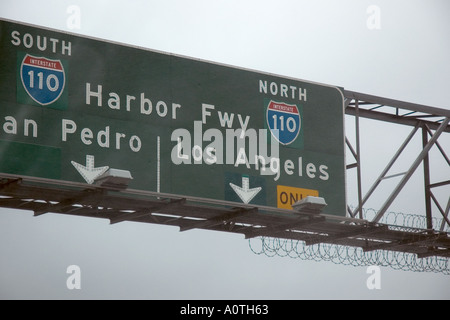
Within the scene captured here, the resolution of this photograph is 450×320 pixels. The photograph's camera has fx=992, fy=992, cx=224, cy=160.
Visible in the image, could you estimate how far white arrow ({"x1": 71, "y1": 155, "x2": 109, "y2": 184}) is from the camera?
752 inches

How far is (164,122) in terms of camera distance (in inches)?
805

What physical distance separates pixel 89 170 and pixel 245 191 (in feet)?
12.0

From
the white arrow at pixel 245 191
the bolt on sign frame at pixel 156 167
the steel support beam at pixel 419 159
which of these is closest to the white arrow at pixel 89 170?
the bolt on sign frame at pixel 156 167

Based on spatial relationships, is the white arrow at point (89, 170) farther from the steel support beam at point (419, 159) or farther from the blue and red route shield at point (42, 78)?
the steel support beam at point (419, 159)

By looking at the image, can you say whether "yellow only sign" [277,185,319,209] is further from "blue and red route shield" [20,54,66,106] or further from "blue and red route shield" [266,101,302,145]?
"blue and red route shield" [20,54,66,106]

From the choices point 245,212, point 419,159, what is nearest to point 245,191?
point 245,212

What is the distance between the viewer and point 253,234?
73.1ft

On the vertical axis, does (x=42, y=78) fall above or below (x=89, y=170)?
above

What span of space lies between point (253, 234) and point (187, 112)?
3.36 m

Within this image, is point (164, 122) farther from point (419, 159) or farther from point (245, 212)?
point (419, 159)

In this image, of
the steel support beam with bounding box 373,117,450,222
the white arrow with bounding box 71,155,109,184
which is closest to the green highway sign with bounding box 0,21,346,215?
the white arrow with bounding box 71,155,109,184

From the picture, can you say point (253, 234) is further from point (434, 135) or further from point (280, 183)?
point (434, 135)

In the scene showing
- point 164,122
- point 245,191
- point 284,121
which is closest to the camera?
point 164,122

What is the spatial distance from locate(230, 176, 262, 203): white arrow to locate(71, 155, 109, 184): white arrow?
3082 millimetres
